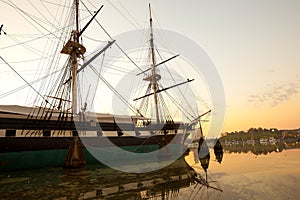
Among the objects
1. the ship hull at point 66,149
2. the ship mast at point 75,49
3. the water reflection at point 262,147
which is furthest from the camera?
the water reflection at point 262,147

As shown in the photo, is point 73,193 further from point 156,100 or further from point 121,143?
point 156,100

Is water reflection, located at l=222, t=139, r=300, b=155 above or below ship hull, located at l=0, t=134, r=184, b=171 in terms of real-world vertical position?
below

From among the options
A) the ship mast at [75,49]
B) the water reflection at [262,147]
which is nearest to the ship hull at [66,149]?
the ship mast at [75,49]

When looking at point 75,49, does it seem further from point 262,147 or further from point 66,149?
point 262,147

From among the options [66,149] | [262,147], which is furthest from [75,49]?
[262,147]

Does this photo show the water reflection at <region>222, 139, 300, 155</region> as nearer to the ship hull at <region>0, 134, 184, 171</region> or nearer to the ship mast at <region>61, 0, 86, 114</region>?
the ship hull at <region>0, 134, 184, 171</region>

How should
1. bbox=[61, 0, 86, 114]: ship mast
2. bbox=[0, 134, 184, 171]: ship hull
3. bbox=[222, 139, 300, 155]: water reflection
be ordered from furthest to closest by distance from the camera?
1. bbox=[222, 139, 300, 155]: water reflection
2. bbox=[61, 0, 86, 114]: ship mast
3. bbox=[0, 134, 184, 171]: ship hull

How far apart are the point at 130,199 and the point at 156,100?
31.7 m

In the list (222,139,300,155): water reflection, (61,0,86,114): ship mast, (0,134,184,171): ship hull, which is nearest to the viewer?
(0,134,184,171): ship hull

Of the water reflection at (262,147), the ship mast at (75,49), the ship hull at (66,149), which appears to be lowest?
the water reflection at (262,147)

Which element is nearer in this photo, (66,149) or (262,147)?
(66,149)

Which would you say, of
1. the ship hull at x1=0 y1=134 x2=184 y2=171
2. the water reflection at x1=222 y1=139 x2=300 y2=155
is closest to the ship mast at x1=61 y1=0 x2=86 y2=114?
the ship hull at x1=0 y1=134 x2=184 y2=171

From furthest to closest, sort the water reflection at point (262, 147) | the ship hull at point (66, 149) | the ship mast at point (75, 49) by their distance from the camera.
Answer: the water reflection at point (262, 147)
the ship mast at point (75, 49)
the ship hull at point (66, 149)

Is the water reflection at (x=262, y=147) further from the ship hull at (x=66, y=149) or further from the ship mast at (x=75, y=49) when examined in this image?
the ship mast at (x=75, y=49)
